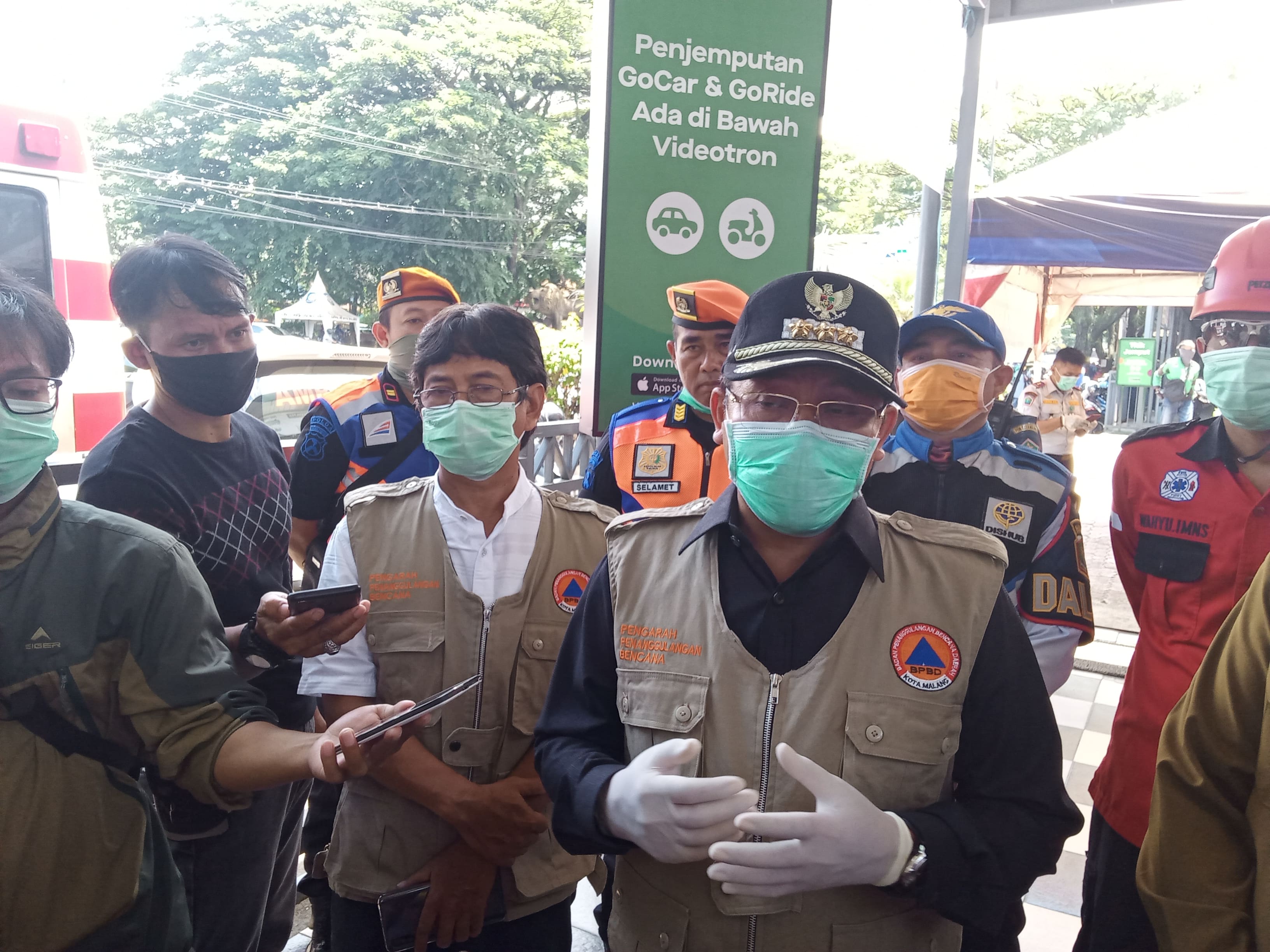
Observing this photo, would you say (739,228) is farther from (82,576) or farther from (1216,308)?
(82,576)

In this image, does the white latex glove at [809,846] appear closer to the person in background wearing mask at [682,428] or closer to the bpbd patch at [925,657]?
the bpbd patch at [925,657]

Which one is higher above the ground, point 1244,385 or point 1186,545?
point 1244,385

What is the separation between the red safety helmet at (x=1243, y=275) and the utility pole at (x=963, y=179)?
2.45 meters

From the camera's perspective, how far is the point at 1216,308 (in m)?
2.29

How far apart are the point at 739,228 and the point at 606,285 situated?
48 cm

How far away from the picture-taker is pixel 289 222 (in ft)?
69.4

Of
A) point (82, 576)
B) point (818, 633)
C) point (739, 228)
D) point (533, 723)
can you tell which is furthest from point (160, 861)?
point (739, 228)

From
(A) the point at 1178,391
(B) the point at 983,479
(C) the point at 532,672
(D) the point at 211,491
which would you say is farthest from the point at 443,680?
(A) the point at 1178,391

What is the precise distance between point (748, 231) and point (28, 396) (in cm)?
210

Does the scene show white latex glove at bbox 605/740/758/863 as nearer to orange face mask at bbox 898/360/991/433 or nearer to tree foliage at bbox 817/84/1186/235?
orange face mask at bbox 898/360/991/433

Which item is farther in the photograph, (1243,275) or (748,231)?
(748,231)

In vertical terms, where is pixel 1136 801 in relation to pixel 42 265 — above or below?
below

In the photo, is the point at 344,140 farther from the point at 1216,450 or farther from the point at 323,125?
the point at 1216,450

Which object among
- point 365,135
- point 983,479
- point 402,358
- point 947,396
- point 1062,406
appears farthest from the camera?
point 365,135
